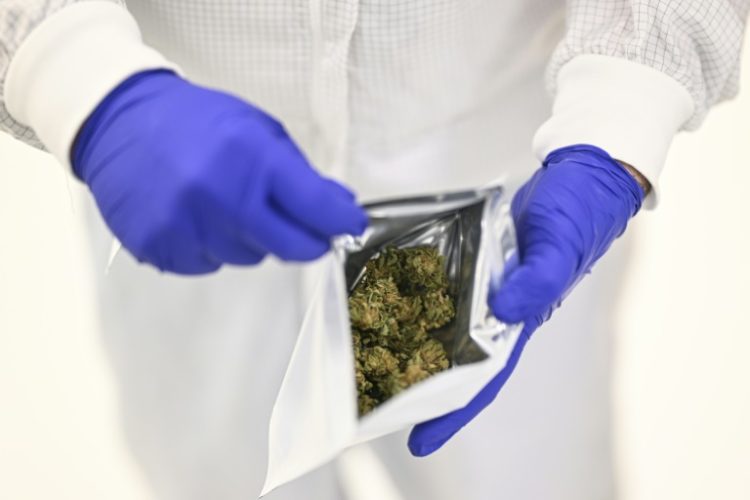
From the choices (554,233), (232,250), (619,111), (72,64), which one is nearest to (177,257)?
(232,250)

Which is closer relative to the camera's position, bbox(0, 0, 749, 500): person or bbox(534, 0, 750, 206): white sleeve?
bbox(0, 0, 749, 500): person

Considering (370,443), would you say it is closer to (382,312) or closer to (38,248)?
(382,312)

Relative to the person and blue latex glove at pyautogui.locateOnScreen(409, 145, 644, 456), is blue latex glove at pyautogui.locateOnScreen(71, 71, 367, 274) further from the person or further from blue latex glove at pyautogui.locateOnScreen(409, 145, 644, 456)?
blue latex glove at pyautogui.locateOnScreen(409, 145, 644, 456)

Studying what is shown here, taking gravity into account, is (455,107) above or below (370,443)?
above

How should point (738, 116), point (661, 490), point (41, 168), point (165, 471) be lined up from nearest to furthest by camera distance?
1. point (165, 471)
2. point (661, 490)
3. point (41, 168)
4. point (738, 116)

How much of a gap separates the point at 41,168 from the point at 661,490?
35.6 inches

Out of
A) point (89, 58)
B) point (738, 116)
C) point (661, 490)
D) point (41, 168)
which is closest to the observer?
point (89, 58)

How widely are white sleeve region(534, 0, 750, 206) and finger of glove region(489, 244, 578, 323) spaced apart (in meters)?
0.15

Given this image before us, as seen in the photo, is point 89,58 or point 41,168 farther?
point 41,168

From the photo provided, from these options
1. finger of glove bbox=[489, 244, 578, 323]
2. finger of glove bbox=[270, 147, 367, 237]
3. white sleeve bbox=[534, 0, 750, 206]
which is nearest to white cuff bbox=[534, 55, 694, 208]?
white sleeve bbox=[534, 0, 750, 206]

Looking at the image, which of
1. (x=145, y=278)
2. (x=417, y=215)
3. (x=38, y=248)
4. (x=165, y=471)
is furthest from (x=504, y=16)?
(x=38, y=248)

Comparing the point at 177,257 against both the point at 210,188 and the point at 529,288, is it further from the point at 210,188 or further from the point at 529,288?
the point at 529,288

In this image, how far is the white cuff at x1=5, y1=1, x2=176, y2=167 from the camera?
526 mm

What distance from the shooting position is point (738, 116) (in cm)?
124
